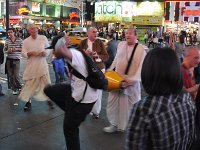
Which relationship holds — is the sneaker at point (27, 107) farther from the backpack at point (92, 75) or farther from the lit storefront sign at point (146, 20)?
the lit storefront sign at point (146, 20)

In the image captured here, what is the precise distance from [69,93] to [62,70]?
6159 millimetres

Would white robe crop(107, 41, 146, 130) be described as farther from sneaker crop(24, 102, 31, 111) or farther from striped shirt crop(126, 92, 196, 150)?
striped shirt crop(126, 92, 196, 150)

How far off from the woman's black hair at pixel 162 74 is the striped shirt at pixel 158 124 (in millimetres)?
54

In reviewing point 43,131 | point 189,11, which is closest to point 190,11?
point 189,11

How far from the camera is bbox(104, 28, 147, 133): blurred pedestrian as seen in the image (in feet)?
17.4

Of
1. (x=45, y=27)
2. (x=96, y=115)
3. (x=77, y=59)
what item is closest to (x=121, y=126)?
(x=96, y=115)

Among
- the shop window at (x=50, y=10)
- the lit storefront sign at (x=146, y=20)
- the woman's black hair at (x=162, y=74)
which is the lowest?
the woman's black hair at (x=162, y=74)

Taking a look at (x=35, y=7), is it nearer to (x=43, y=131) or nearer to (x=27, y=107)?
(x=27, y=107)

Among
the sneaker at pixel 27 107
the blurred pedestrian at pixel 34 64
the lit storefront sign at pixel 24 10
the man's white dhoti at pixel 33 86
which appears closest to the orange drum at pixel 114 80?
the blurred pedestrian at pixel 34 64

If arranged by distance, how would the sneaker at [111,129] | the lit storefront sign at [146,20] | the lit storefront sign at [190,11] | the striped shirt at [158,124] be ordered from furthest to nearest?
the lit storefront sign at [146,20], the lit storefront sign at [190,11], the sneaker at [111,129], the striped shirt at [158,124]

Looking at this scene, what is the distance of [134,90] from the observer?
546cm

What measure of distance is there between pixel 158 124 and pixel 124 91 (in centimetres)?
357

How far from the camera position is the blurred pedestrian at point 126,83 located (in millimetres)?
5312

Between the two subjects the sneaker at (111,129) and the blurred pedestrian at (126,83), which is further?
the sneaker at (111,129)
